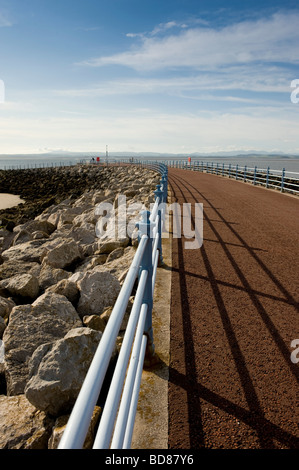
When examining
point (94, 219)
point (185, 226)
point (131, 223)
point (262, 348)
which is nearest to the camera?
point (262, 348)

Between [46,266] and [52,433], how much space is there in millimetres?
4488

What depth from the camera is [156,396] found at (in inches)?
110

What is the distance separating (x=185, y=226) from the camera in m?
8.71

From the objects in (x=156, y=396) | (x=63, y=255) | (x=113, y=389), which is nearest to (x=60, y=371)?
(x=156, y=396)

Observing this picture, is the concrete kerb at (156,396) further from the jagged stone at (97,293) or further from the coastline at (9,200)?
the coastline at (9,200)

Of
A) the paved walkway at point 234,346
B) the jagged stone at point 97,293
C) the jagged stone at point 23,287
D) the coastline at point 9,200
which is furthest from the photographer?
the coastline at point 9,200

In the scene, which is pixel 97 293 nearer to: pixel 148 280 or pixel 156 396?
pixel 148 280

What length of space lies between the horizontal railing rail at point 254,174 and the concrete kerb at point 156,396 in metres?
12.2

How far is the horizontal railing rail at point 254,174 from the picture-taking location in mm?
16766

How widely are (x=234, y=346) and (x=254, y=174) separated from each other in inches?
740

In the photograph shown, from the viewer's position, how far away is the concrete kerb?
2.39 meters

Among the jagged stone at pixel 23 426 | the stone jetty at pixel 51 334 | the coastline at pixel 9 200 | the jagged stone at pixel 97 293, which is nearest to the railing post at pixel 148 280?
the stone jetty at pixel 51 334

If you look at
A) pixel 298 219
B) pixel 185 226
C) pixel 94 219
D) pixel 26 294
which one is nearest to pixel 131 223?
pixel 185 226

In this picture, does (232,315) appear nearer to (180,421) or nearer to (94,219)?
(180,421)
